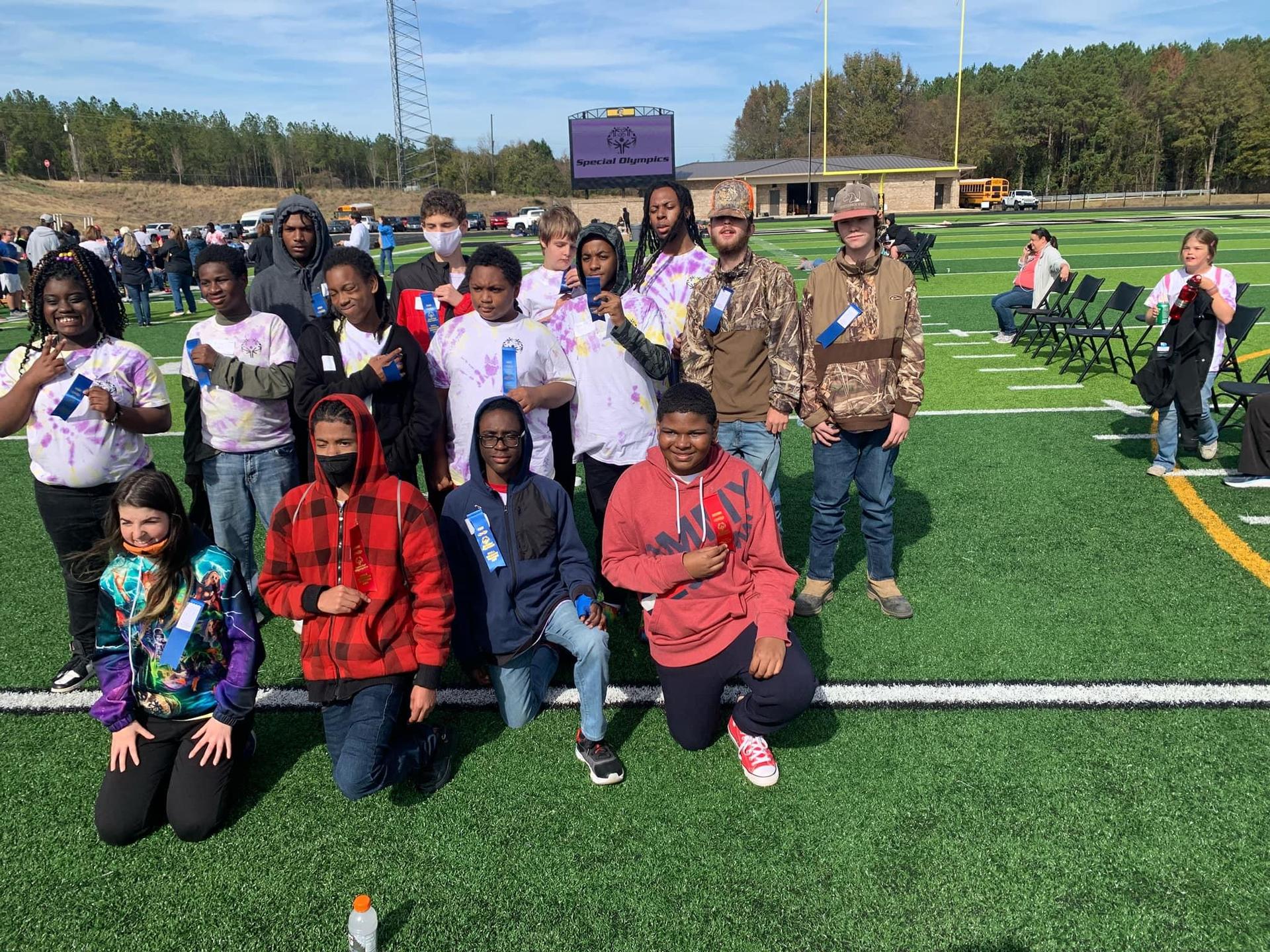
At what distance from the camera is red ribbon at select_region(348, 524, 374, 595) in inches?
121

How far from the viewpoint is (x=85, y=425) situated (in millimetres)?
3551

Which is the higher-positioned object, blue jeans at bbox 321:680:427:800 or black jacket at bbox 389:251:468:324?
black jacket at bbox 389:251:468:324

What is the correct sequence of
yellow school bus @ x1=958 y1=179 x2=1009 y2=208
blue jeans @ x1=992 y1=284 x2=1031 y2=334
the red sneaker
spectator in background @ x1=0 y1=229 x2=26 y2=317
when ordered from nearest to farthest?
the red sneaker
blue jeans @ x1=992 y1=284 x2=1031 y2=334
spectator in background @ x1=0 y1=229 x2=26 y2=317
yellow school bus @ x1=958 y1=179 x2=1009 y2=208

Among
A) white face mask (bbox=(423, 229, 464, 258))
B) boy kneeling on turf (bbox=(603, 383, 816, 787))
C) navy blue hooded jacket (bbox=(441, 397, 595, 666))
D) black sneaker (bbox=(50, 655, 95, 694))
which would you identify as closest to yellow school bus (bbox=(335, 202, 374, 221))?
white face mask (bbox=(423, 229, 464, 258))

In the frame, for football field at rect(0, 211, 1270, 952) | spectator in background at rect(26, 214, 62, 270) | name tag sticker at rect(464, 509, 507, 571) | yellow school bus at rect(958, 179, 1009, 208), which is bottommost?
football field at rect(0, 211, 1270, 952)

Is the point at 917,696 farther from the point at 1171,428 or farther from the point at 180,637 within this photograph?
the point at 1171,428

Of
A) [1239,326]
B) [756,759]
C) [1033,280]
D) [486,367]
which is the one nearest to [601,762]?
[756,759]

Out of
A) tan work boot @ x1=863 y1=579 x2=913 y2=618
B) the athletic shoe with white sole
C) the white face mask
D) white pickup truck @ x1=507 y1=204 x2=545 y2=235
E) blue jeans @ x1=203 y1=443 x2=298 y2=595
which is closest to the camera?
blue jeans @ x1=203 y1=443 x2=298 y2=595

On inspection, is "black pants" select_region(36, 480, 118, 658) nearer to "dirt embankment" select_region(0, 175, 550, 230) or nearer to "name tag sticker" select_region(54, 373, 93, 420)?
"name tag sticker" select_region(54, 373, 93, 420)

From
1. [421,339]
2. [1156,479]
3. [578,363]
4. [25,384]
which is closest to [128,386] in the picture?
[25,384]

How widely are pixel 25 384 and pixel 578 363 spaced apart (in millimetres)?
2400

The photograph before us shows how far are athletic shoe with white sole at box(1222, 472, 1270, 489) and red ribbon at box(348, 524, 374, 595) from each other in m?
6.20

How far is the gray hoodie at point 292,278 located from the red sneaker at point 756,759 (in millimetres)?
3135

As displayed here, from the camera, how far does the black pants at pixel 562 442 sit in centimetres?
436
